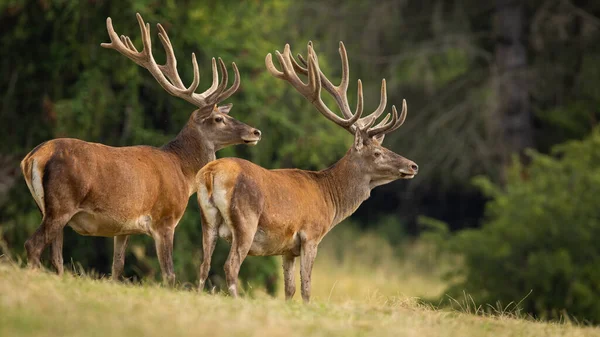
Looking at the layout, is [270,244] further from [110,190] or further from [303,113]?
[303,113]

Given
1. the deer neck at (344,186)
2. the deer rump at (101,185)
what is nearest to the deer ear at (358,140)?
the deer neck at (344,186)

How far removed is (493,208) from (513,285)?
2.08m

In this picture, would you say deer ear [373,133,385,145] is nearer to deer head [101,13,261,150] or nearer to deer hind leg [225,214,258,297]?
deer head [101,13,261,150]

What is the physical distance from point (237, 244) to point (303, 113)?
11.2 metres

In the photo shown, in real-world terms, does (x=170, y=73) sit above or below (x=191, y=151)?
above

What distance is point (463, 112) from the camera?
86.0 feet

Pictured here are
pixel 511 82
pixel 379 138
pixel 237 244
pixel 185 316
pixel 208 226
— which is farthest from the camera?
pixel 511 82

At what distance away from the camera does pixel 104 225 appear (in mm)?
9852

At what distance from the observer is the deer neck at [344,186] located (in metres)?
11.2

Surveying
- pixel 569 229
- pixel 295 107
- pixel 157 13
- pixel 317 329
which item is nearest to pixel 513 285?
pixel 569 229

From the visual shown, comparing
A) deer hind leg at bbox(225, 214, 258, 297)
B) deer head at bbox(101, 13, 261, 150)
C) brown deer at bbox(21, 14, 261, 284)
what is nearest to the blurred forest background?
deer head at bbox(101, 13, 261, 150)

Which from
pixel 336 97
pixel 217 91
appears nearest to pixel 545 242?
pixel 336 97

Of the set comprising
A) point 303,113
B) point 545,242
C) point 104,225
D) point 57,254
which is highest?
point 303,113

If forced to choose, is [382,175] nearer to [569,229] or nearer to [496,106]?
[569,229]
